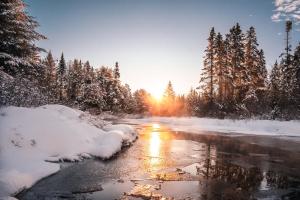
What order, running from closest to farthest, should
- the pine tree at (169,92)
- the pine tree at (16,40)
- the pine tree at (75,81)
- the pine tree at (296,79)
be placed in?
the pine tree at (16,40) < the pine tree at (296,79) < the pine tree at (75,81) < the pine tree at (169,92)

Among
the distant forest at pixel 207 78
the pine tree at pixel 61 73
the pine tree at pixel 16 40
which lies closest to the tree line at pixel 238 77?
the distant forest at pixel 207 78

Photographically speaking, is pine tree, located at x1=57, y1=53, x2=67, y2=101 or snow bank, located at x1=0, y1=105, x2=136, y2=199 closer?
snow bank, located at x1=0, y1=105, x2=136, y2=199

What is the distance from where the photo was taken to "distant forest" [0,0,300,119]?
65.8 ft

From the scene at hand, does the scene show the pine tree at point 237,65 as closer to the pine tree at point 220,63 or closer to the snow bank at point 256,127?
the pine tree at point 220,63

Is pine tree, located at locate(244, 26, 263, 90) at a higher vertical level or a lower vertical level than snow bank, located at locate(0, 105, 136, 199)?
higher

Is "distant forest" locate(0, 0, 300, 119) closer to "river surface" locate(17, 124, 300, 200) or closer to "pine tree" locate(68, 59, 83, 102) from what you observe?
"pine tree" locate(68, 59, 83, 102)

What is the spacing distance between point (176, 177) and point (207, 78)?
41803 millimetres

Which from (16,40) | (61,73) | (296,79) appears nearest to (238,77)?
(296,79)

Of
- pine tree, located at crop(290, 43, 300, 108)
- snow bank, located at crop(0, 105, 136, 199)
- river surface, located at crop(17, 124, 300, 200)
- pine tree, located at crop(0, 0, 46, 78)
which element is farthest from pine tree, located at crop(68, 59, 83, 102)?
river surface, located at crop(17, 124, 300, 200)

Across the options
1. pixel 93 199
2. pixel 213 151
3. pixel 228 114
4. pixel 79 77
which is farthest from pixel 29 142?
pixel 79 77

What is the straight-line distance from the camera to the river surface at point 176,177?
8914 mm

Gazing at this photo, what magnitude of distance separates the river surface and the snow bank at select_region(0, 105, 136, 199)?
433mm

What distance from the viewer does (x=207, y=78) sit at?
51750 mm

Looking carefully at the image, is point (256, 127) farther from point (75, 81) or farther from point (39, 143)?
point (75, 81)
